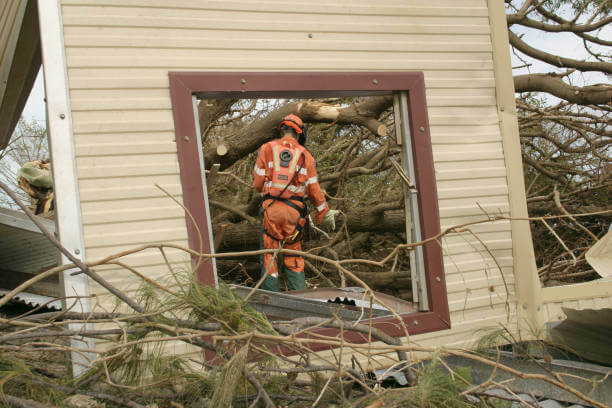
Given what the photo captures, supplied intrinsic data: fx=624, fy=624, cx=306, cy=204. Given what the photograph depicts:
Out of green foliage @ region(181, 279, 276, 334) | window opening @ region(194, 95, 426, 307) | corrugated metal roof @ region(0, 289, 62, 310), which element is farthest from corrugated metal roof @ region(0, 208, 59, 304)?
green foliage @ region(181, 279, 276, 334)

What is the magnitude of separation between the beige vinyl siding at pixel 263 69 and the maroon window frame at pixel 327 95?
7 centimetres

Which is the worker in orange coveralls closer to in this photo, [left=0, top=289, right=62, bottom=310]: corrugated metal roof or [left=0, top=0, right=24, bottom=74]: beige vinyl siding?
[left=0, top=289, right=62, bottom=310]: corrugated metal roof

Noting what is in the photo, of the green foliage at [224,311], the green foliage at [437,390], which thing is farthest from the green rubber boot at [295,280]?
the green foliage at [437,390]

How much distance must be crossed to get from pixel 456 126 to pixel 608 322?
1865 millimetres

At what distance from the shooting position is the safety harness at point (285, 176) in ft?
20.3

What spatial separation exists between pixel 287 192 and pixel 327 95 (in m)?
1.84

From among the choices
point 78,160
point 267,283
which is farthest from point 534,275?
point 78,160

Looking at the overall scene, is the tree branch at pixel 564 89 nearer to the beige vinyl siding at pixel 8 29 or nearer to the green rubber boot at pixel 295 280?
the green rubber boot at pixel 295 280

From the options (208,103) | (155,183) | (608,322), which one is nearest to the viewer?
(608,322)

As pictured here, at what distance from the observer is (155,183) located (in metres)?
4.01

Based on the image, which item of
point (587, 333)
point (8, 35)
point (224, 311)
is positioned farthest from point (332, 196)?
point (224, 311)

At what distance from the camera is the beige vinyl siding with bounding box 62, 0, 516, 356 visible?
392cm

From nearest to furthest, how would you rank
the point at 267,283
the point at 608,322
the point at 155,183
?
1. the point at 608,322
2. the point at 155,183
3. the point at 267,283

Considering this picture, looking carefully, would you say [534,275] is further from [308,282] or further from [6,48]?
[6,48]
